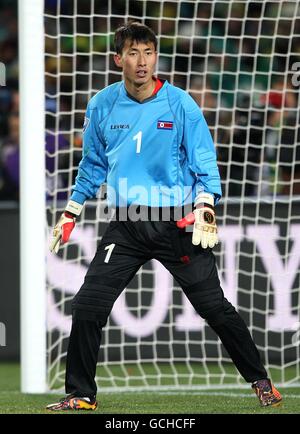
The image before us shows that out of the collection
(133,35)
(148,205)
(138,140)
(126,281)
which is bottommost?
(126,281)

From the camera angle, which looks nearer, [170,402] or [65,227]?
[65,227]

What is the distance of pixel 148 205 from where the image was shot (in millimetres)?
5695

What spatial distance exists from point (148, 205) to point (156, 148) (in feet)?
0.97

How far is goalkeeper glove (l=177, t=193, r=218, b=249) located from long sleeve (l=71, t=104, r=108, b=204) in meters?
0.57

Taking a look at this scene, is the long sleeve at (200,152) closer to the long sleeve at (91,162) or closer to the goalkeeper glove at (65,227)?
the long sleeve at (91,162)

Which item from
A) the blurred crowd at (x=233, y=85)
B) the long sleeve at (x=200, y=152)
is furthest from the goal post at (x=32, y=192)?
the long sleeve at (x=200, y=152)

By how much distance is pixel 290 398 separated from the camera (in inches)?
265

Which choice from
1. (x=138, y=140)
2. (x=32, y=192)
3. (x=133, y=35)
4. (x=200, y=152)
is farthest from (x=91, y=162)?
(x=32, y=192)

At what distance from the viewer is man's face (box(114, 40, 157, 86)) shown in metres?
5.59

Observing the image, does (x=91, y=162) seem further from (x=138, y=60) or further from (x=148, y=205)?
(x=138, y=60)

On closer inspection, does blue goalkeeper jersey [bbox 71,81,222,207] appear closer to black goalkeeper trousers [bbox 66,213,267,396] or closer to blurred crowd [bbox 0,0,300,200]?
black goalkeeper trousers [bbox 66,213,267,396]

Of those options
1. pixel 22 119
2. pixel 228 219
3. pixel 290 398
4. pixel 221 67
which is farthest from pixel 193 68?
pixel 290 398

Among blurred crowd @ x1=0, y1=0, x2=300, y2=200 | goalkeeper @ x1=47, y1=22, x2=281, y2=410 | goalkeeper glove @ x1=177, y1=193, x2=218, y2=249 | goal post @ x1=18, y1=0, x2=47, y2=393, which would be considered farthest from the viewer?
blurred crowd @ x1=0, y1=0, x2=300, y2=200

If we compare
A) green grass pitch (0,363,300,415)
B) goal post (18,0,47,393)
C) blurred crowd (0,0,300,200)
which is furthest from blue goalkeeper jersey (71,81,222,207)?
blurred crowd (0,0,300,200)
